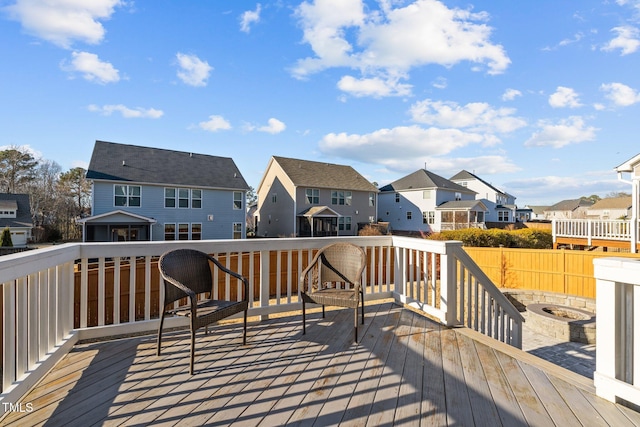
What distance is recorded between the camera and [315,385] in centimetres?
189

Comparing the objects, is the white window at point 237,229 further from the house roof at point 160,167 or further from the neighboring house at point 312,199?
the neighboring house at point 312,199

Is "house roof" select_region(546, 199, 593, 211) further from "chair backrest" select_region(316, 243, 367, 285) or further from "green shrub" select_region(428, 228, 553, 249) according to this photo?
"chair backrest" select_region(316, 243, 367, 285)

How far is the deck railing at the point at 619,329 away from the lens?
5.06 feet

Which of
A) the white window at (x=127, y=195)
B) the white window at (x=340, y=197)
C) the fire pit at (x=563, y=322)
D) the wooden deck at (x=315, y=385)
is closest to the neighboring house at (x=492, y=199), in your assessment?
the white window at (x=340, y=197)

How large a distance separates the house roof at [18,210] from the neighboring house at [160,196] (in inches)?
301

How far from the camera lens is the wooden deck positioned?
5.08ft

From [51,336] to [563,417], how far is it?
3472 millimetres

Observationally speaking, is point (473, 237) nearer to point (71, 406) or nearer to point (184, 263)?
point (184, 263)

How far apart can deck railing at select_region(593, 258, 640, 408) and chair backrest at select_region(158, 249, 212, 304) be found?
2819mm

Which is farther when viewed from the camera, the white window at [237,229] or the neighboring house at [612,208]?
the neighboring house at [612,208]

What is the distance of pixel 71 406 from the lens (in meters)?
1.63

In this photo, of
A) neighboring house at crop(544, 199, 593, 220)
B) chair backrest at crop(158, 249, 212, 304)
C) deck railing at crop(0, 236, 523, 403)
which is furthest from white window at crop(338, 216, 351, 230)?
neighboring house at crop(544, 199, 593, 220)

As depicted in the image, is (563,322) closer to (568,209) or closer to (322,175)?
(322,175)

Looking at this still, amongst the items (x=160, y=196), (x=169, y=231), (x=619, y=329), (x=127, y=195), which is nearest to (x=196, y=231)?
(x=169, y=231)
